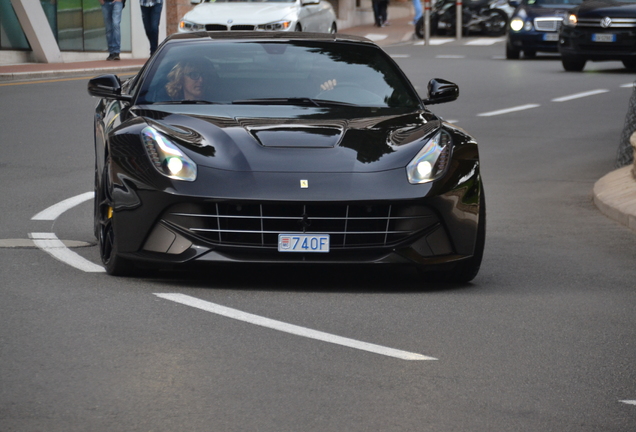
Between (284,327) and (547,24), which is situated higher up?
(284,327)

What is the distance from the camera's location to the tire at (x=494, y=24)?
39.7 meters

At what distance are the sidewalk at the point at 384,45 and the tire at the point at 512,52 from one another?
7.35 meters

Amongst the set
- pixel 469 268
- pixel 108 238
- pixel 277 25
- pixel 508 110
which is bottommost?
pixel 508 110

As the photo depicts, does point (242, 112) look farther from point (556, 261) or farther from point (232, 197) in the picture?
point (556, 261)

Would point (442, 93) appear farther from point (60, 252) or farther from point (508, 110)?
point (508, 110)

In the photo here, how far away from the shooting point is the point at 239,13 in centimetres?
2181

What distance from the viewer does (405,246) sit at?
21.8 feet

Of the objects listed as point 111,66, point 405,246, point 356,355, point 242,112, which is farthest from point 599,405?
point 111,66

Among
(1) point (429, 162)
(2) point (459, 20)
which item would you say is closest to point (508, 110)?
(1) point (429, 162)

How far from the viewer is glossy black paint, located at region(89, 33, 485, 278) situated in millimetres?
6465

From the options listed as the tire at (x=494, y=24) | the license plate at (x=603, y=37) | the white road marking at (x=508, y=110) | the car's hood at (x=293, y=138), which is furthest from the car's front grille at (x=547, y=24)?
the car's hood at (x=293, y=138)

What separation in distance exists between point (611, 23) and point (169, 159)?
19.2 meters

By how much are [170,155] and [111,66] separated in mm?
17587

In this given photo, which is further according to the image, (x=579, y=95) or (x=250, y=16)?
(x=250, y=16)
